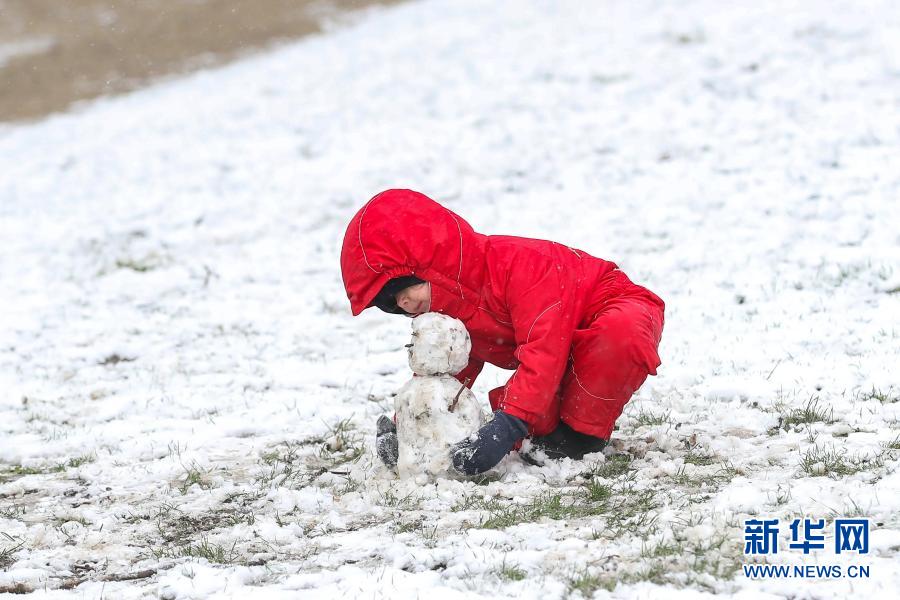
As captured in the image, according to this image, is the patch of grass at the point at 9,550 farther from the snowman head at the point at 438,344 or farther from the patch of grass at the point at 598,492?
the patch of grass at the point at 598,492

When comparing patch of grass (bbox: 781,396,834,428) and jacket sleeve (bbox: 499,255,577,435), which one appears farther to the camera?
patch of grass (bbox: 781,396,834,428)

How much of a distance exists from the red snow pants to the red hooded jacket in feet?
0.17

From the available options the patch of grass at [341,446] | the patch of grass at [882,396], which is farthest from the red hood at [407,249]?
the patch of grass at [882,396]

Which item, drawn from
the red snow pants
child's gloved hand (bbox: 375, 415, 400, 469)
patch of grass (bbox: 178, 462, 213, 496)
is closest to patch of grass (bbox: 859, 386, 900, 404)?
the red snow pants

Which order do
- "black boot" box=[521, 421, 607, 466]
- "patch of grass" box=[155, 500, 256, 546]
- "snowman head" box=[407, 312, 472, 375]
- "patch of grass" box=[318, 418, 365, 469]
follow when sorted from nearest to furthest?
"patch of grass" box=[155, 500, 256, 546] → "snowman head" box=[407, 312, 472, 375] → "black boot" box=[521, 421, 607, 466] → "patch of grass" box=[318, 418, 365, 469]

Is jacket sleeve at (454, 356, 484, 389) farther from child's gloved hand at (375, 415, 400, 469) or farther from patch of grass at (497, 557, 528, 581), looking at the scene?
patch of grass at (497, 557, 528, 581)

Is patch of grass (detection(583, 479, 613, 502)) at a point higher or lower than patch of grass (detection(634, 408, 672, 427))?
higher

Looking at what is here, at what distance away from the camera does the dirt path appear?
21.0 metres

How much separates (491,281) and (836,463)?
176 centimetres

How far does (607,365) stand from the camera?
4.33 metres

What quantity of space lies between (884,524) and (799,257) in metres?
4.44

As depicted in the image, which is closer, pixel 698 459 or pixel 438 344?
pixel 438 344

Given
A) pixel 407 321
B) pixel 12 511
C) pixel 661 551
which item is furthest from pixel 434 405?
pixel 407 321

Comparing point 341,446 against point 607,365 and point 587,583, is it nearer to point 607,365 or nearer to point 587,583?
point 607,365
